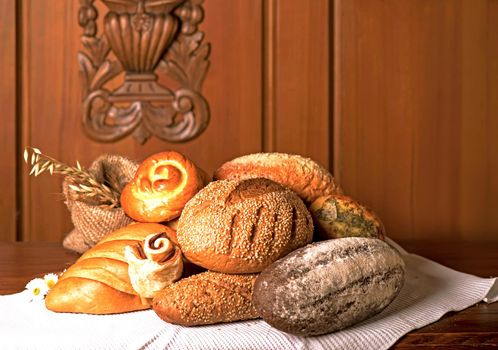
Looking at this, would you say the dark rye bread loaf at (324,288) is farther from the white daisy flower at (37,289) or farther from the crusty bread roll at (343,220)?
the white daisy flower at (37,289)

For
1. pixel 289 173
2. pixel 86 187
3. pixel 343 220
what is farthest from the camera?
pixel 86 187

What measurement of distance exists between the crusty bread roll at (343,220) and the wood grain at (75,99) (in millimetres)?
1095

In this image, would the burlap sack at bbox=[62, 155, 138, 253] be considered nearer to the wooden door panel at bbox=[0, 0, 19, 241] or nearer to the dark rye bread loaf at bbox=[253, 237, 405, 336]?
the dark rye bread loaf at bbox=[253, 237, 405, 336]

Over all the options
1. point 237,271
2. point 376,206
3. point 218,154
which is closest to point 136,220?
point 237,271

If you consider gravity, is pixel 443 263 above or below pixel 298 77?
below

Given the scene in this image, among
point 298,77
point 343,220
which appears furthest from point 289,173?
point 298,77

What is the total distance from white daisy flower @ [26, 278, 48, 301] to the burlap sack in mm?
274

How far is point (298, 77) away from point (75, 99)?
2.26 feet

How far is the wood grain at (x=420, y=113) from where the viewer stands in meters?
1.99

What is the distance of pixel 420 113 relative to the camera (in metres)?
2.00

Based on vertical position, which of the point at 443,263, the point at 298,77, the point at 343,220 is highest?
the point at 298,77

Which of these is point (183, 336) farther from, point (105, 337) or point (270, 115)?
point (270, 115)

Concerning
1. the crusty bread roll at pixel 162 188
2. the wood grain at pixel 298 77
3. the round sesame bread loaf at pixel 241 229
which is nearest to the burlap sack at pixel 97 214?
the crusty bread roll at pixel 162 188

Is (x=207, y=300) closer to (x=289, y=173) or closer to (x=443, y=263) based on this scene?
(x=289, y=173)
